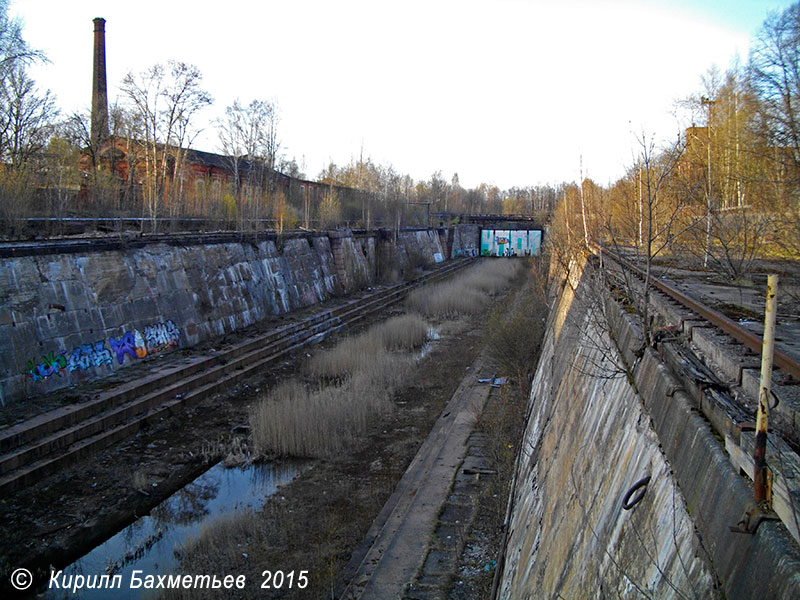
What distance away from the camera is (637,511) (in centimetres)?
268

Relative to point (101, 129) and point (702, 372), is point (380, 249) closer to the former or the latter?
point (101, 129)

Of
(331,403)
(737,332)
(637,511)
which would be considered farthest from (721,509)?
(331,403)

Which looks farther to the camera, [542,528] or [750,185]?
[750,185]

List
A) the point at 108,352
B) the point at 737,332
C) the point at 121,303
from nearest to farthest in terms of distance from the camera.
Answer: the point at 737,332 → the point at 108,352 → the point at 121,303

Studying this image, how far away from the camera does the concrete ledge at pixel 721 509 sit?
161 centimetres

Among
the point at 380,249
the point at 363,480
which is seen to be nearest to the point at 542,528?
the point at 363,480

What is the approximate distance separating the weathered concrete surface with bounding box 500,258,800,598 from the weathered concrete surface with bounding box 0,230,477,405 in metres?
9.41

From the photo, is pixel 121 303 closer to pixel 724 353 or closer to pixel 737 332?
pixel 737 332

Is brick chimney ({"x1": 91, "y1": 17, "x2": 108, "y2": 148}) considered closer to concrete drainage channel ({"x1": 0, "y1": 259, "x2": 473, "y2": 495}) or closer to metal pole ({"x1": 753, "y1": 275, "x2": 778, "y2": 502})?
concrete drainage channel ({"x1": 0, "y1": 259, "x2": 473, "y2": 495})

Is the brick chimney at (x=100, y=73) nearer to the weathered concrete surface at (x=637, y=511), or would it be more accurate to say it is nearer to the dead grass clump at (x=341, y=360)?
the dead grass clump at (x=341, y=360)

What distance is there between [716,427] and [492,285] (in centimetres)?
3259

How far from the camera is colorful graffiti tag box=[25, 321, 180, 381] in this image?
10.7m

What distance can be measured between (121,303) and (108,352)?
4.44ft

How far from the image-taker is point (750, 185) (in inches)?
585
